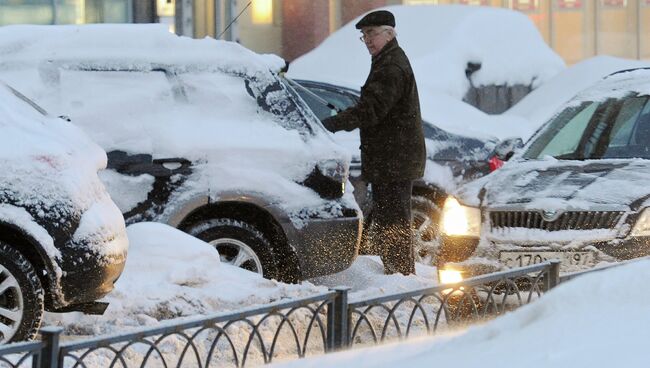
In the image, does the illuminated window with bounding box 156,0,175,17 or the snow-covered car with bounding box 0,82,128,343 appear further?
the illuminated window with bounding box 156,0,175,17

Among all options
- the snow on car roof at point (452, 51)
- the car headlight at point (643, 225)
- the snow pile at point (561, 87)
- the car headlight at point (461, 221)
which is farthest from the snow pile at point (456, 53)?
the car headlight at point (643, 225)

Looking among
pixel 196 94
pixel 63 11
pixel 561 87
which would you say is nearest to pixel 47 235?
pixel 196 94

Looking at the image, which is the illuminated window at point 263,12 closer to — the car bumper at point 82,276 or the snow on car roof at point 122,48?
the snow on car roof at point 122,48

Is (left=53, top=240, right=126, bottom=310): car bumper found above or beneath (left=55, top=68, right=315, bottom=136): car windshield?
beneath

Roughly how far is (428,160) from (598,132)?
2.55m

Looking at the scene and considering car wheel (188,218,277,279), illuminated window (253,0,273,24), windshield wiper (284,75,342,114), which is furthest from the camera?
illuminated window (253,0,273,24)

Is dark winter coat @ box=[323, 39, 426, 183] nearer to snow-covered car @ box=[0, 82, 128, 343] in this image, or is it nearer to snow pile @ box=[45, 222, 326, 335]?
snow pile @ box=[45, 222, 326, 335]

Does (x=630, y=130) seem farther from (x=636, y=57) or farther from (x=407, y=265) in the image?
(x=636, y=57)

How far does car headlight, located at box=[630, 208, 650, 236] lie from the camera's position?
7.74 m

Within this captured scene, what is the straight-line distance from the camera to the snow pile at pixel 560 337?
3768mm

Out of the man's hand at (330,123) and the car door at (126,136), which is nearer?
the car door at (126,136)

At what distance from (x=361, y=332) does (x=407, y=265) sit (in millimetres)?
3096

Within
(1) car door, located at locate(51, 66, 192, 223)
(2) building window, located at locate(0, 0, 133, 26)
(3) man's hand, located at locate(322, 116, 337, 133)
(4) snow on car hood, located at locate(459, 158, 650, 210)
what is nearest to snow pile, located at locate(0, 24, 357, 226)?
(1) car door, located at locate(51, 66, 192, 223)

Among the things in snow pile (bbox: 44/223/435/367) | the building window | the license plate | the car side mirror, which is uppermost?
the building window
